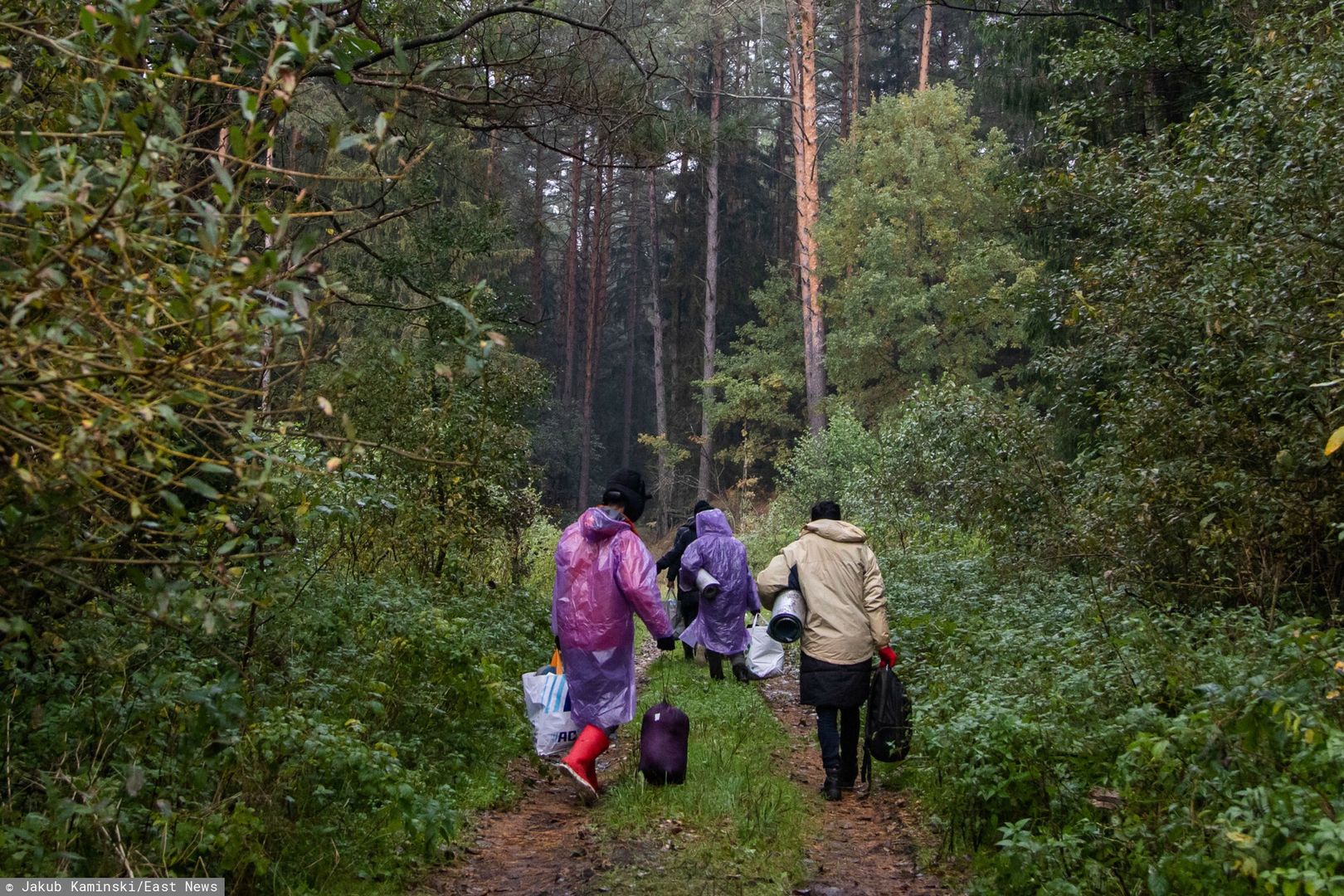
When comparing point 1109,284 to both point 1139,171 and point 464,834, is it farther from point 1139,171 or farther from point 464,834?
point 464,834

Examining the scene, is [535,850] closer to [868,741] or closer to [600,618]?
[600,618]

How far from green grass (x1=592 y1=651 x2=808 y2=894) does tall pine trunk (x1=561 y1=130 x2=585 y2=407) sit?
33655 millimetres

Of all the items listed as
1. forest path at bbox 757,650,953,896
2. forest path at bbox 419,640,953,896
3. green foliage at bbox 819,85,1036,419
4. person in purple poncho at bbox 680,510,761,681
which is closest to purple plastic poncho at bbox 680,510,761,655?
person in purple poncho at bbox 680,510,761,681

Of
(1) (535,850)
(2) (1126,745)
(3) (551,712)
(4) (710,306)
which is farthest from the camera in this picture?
(4) (710,306)

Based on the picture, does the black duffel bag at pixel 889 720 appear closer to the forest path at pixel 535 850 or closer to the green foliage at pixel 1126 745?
the green foliage at pixel 1126 745

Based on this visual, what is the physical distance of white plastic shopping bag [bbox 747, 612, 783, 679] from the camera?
35.9ft

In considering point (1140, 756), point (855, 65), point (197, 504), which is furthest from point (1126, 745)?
point (855, 65)

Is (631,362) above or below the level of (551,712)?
below

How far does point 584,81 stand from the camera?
27.0 feet

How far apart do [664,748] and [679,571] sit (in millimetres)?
4995

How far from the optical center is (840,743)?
7.17 metres

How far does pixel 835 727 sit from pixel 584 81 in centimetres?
498

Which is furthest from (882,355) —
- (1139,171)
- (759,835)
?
(759,835)

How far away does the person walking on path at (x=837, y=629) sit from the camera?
22.6 feet
